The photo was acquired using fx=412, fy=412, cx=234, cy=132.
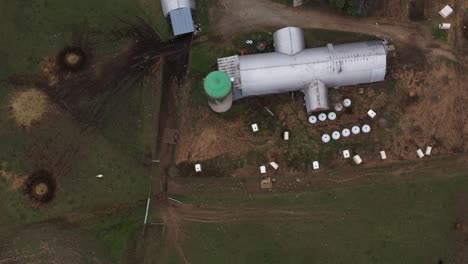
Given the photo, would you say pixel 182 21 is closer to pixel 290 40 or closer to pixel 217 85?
pixel 217 85

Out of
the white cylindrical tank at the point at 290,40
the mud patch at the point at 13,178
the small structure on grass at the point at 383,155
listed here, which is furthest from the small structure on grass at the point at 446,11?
the mud patch at the point at 13,178

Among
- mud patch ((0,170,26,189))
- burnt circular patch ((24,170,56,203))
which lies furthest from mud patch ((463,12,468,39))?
mud patch ((0,170,26,189))

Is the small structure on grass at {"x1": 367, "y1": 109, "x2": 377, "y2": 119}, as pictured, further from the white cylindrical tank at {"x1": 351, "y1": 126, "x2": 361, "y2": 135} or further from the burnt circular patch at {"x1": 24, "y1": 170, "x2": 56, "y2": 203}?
the burnt circular patch at {"x1": 24, "y1": 170, "x2": 56, "y2": 203}

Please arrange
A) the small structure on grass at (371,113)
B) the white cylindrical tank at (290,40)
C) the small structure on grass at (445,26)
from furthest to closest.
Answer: the small structure on grass at (445,26) → the small structure on grass at (371,113) → the white cylindrical tank at (290,40)

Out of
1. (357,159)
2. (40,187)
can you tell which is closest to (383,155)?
(357,159)

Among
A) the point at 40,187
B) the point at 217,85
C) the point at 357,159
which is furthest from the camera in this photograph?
the point at 357,159

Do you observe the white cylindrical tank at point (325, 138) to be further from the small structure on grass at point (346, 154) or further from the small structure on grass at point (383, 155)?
the small structure on grass at point (383, 155)

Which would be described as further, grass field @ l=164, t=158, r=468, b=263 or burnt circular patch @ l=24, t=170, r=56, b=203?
burnt circular patch @ l=24, t=170, r=56, b=203
